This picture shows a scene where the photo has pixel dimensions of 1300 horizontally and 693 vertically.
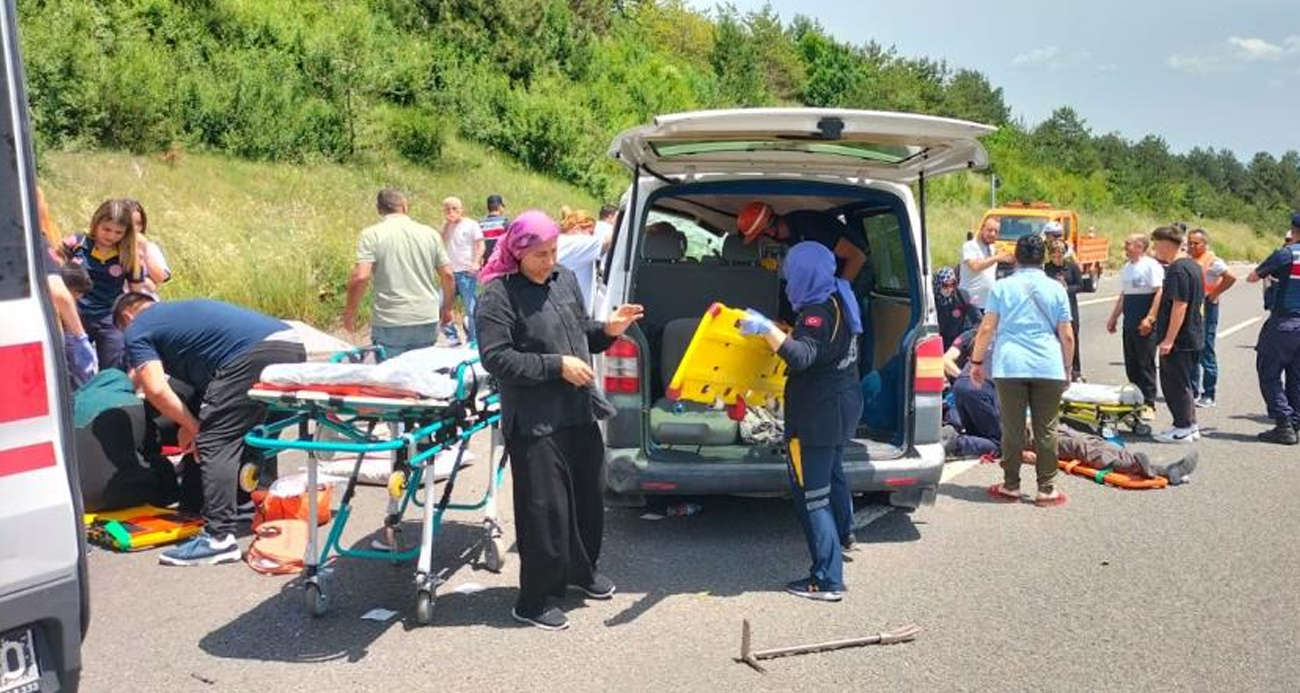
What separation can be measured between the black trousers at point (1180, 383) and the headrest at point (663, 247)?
165 inches

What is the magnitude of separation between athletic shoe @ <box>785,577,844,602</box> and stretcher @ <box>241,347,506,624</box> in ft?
4.81

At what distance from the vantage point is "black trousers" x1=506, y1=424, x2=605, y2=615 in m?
4.61

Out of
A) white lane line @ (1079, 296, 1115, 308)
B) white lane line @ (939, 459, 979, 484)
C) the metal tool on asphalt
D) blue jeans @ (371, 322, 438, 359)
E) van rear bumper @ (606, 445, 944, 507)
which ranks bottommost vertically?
the metal tool on asphalt

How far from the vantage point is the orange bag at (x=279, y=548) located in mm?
5312

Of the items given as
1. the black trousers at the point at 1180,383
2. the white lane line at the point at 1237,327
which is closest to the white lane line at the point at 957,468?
the black trousers at the point at 1180,383

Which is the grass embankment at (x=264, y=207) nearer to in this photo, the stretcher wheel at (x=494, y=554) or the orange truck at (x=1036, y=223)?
the stretcher wheel at (x=494, y=554)

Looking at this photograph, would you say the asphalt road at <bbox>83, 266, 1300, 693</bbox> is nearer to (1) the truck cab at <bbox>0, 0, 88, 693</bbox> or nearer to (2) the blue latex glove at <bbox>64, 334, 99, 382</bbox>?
(1) the truck cab at <bbox>0, 0, 88, 693</bbox>

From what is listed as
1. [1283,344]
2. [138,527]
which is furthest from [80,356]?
[1283,344]

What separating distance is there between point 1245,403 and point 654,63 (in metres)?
30.1

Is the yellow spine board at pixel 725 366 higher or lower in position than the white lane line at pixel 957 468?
higher

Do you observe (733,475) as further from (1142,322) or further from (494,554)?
(1142,322)

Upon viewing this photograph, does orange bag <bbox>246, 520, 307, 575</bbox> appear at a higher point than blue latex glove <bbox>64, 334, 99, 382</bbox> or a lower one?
lower

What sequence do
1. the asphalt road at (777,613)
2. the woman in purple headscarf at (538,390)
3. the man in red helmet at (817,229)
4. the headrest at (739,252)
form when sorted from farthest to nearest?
1. the headrest at (739,252)
2. the man in red helmet at (817,229)
3. the woman in purple headscarf at (538,390)
4. the asphalt road at (777,613)

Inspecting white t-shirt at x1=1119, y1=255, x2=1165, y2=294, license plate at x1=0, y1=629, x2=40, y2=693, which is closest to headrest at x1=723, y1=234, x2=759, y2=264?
white t-shirt at x1=1119, y1=255, x2=1165, y2=294
